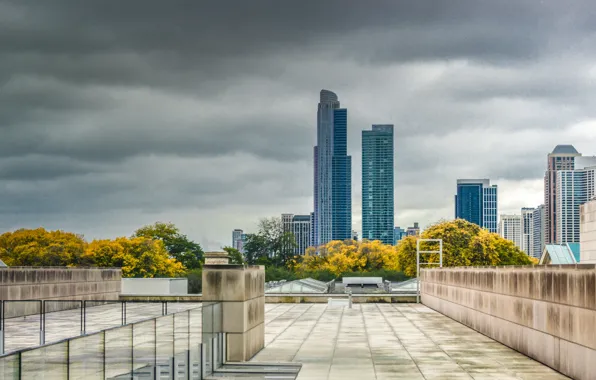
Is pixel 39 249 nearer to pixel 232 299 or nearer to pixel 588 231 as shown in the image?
pixel 588 231

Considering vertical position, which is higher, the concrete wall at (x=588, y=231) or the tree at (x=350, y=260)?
the concrete wall at (x=588, y=231)

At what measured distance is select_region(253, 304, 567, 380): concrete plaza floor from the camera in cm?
1797

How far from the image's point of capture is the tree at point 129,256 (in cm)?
9225

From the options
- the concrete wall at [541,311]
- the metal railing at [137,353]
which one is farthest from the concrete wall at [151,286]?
the metal railing at [137,353]

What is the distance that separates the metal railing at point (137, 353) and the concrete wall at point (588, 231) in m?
31.9

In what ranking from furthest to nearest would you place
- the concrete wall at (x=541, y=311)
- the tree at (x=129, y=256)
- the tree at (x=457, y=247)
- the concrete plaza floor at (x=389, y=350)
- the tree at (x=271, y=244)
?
the tree at (x=271, y=244), the tree at (x=457, y=247), the tree at (x=129, y=256), the concrete plaza floor at (x=389, y=350), the concrete wall at (x=541, y=311)

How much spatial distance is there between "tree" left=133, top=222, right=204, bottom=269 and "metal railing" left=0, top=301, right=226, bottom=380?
101 meters

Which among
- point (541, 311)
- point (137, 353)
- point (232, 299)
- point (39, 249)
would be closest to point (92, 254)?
point (39, 249)

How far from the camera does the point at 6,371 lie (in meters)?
7.80

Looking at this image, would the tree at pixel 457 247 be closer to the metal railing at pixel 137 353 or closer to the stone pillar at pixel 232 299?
the stone pillar at pixel 232 299

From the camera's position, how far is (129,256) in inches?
3625

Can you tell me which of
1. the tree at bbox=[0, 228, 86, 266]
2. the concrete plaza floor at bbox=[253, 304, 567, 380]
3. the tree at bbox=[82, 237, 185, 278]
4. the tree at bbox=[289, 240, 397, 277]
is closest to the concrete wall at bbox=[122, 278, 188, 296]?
the concrete plaza floor at bbox=[253, 304, 567, 380]

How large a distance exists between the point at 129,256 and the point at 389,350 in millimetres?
73067

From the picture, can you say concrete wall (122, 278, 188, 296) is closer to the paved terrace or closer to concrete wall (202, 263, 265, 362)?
the paved terrace
